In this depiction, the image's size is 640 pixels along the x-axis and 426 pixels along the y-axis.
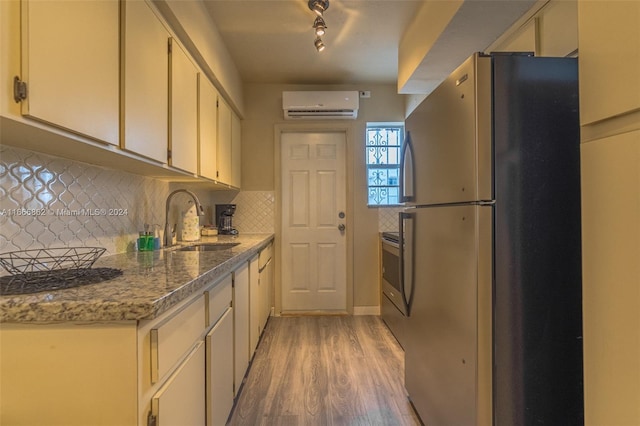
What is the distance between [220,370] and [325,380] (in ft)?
3.08

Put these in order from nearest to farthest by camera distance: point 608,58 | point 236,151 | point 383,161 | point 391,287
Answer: point 608,58
point 391,287
point 236,151
point 383,161

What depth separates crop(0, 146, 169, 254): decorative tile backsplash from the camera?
1118mm

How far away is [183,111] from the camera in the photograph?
5.97ft

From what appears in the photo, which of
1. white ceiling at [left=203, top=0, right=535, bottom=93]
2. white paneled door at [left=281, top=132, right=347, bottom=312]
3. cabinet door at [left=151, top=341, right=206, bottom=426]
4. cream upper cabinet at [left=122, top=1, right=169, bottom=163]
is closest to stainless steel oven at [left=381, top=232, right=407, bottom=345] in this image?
white paneled door at [left=281, top=132, right=347, bottom=312]

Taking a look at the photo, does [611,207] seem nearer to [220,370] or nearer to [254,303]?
[220,370]

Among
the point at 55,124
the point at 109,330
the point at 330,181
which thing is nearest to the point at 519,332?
the point at 109,330

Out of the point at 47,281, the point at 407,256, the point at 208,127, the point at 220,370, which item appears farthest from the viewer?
the point at 208,127

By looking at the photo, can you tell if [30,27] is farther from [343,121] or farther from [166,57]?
[343,121]

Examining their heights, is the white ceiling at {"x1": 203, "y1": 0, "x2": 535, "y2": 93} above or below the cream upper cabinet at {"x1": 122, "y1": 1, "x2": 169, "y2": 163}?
above

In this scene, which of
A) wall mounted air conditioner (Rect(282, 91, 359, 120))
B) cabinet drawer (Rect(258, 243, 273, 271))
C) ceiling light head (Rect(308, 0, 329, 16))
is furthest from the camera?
wall mounted air conditioner (Rect(282, 91, 359, 120))

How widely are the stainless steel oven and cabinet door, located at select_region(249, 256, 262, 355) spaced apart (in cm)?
→ 117

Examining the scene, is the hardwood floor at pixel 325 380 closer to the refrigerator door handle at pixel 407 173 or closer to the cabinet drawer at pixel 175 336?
the cabinet drawer at pixel 175 336

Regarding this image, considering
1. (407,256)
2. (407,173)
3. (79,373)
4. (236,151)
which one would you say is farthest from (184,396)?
(236,151)

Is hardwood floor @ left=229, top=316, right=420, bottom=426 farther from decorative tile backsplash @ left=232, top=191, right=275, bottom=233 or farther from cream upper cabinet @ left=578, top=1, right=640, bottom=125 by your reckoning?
cream upper cabinet @ left=578, top=1, right=640, bottom=125
